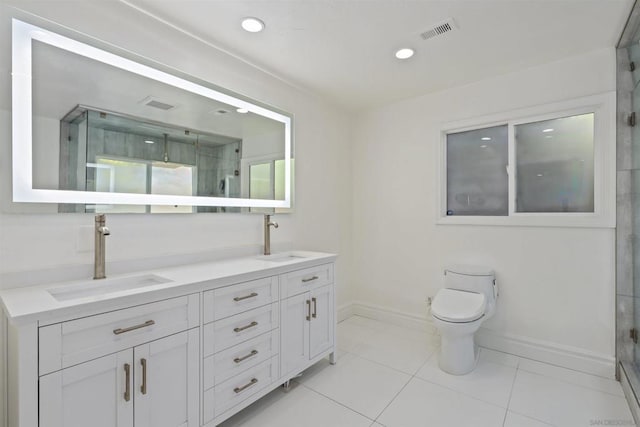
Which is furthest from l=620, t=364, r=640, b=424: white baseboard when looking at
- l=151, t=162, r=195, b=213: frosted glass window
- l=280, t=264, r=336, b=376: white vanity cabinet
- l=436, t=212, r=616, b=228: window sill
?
l=151, t=162, r=195, b=213: frosted glass window

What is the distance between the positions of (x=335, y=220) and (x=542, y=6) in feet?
7.46

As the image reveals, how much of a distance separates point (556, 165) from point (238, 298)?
2622 mm

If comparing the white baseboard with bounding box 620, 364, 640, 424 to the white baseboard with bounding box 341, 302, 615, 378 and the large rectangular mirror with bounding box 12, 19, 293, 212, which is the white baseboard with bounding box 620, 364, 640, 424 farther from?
the large rectangular mirror with bounding box 12, 19, 293, 212

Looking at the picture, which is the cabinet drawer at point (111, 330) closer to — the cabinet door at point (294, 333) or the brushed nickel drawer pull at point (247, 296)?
the brushed nickel drawer pull at point (247, 296)

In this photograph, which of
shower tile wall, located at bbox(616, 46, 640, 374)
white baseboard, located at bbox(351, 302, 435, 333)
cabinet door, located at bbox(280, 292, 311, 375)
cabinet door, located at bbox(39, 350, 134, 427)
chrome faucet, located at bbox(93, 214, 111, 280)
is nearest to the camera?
cabinet door, located at bbox(39, 350, 134, 427)

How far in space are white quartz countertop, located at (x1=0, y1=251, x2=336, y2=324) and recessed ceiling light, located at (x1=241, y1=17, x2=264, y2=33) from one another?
1.51 meters

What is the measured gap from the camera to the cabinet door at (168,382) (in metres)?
1.28

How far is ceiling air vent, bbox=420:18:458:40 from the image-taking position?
1879mm

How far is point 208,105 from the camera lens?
6.99ft

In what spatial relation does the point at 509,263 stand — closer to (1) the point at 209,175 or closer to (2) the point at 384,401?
(2) the point at 384,401

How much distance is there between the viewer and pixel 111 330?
1209 mm

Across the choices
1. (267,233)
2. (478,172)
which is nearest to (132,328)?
(267,233)

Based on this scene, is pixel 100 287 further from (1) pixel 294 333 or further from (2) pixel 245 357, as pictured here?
(1) pixel 294 333

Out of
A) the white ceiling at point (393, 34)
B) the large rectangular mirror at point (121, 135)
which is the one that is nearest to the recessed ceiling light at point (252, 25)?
the white ceiling at point (393, 34)
